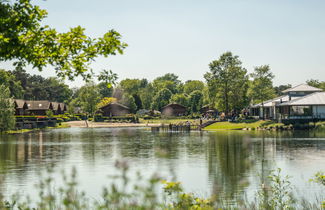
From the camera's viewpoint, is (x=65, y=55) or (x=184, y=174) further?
(x=184, y=174)

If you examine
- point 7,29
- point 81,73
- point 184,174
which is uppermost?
point 7,29

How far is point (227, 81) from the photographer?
9088 cm

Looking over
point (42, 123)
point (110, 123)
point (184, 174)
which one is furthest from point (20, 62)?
point (110, 123)

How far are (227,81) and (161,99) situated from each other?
78.2 meters

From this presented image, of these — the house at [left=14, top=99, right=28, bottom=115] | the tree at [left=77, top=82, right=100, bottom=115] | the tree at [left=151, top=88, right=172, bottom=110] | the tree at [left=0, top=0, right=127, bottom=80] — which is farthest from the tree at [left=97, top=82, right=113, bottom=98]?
the tree at [left=0, top=0, right=127, bottom=80]

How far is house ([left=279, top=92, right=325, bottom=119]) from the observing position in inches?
3017

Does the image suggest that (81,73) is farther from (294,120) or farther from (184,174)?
(294,120)

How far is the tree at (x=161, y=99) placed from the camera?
164 meters

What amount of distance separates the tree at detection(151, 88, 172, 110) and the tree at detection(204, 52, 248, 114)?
7328 cm

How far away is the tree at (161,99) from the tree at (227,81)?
7328 centimetres

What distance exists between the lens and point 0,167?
96.3 feet

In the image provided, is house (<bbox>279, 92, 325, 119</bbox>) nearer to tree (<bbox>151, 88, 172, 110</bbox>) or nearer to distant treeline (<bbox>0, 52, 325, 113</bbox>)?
distant treeline (<bbox>0, 52, 325, 113</bbox>)

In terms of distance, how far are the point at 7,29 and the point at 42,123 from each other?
92.5m

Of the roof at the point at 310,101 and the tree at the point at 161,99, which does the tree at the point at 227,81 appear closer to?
the roof at the point at 310,101
